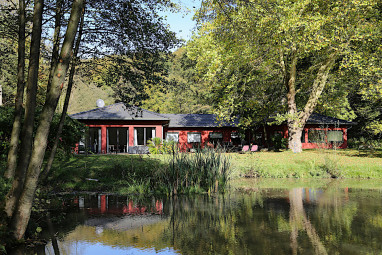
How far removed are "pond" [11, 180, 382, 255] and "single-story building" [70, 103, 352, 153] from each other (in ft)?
48.4

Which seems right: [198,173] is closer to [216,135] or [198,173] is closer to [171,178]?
[171,178]

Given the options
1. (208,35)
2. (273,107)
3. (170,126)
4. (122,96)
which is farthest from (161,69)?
(170,126)

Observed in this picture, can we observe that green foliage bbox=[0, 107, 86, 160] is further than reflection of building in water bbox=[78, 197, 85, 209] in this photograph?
Yes

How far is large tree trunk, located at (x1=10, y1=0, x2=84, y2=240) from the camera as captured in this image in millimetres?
5148

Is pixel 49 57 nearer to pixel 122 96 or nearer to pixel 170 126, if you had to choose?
pixel 122 96

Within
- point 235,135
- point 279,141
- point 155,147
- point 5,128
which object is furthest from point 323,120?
point 5,128

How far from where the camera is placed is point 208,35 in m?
21.5

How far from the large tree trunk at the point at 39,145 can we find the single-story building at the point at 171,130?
60.2 feet

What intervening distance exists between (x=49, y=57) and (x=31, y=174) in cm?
561

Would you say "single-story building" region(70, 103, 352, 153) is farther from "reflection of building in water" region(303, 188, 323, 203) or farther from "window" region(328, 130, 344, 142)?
"reflection of building in water" region(303, 188, 323, 203)

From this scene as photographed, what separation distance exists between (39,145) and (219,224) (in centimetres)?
360

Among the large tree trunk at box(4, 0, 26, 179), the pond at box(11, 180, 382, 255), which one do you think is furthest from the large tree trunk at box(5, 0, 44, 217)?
the large tree trunk at box(4, 0, 26, 179)

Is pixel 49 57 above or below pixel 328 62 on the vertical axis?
below

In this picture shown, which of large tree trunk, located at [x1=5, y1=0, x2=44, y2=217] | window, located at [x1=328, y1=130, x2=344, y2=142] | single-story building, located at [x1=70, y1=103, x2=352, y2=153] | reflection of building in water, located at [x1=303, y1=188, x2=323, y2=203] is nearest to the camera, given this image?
large tree trunk, located at [x1=5, y1=0, x2=44, y2=217]
